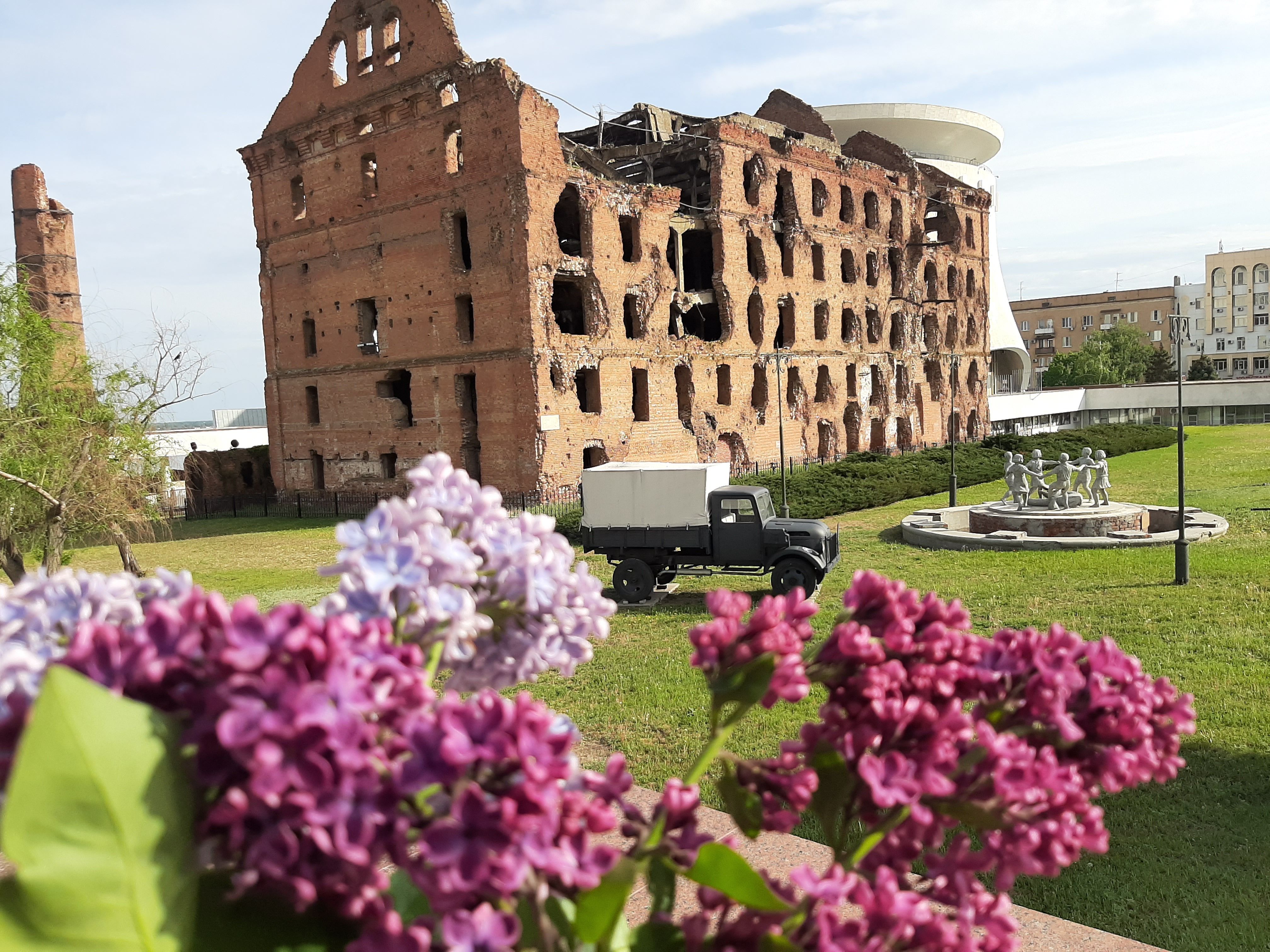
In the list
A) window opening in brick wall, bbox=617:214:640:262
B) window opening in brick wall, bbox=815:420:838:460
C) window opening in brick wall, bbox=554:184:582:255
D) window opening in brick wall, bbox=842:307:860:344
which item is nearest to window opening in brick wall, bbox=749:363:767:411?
window opening in brick wall, bbox=815:420:838:460

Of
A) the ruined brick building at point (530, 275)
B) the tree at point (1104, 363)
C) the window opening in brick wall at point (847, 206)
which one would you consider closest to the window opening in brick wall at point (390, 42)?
the ruined brick building at point (530, 275)

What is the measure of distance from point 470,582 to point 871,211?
1712 inches

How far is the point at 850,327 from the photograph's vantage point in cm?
4066

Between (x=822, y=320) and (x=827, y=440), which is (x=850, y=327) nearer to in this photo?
(x=822, y=320)

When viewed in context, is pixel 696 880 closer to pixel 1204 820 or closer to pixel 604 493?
pixel 1204 820

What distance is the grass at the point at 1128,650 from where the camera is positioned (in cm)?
591

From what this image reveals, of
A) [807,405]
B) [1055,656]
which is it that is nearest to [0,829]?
[1055,656]

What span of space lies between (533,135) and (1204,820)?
2516cm

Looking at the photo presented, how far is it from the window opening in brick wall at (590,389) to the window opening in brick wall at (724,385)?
18.5 ft

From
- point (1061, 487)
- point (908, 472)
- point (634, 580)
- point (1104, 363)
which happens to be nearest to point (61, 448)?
point (634, 580)

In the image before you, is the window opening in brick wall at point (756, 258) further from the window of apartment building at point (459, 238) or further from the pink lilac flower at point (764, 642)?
the pink lilac flower at point (764, 642)

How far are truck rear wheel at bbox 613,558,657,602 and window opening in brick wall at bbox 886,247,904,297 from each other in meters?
31.9

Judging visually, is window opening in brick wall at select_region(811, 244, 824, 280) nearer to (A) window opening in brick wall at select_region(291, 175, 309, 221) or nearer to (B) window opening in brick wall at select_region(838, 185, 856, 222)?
(B) window opening in brick wall at select_region(838, 185, 856, 222)

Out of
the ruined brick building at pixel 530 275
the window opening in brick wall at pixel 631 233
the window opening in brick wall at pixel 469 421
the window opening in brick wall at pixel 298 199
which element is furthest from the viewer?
the window opening in brick wall at pixel 298 199
